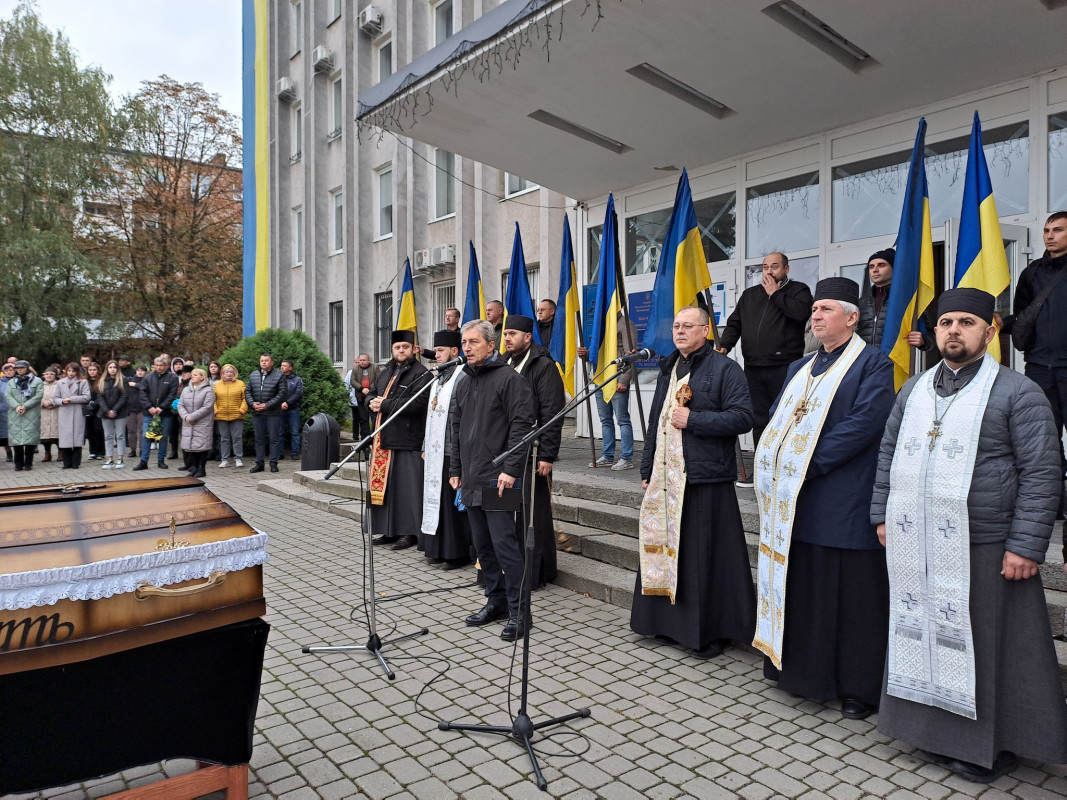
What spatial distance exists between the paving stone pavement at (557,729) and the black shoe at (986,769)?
40mm

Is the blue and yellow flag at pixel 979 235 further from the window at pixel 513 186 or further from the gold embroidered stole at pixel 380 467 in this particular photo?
the window at pixel 513 186

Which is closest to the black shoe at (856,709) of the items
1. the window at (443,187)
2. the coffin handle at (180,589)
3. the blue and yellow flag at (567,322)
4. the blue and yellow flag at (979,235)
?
the blue and yellow flag at (979,235)

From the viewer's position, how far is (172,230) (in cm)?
2822

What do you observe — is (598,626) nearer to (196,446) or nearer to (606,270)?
(606,270)

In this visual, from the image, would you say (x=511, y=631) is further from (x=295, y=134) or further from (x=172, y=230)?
(x=172, y=230)

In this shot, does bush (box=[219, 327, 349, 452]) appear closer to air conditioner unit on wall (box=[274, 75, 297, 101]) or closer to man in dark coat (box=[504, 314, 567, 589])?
man in dark coat (box=[504, 314, 567, 589])

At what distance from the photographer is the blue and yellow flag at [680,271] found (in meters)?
6.95

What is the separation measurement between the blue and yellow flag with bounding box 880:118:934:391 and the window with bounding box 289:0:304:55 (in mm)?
23341

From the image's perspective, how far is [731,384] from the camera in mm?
4445

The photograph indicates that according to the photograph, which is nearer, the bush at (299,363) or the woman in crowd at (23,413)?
the woman in crowd at (23,413)

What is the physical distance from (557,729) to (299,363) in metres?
11.7

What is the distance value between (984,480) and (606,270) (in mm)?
5074

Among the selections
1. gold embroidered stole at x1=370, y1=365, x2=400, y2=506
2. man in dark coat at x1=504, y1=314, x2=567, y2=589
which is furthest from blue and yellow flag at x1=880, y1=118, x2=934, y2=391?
gold embroidered stole at x1=370, y1=365, x2=400, y2=506

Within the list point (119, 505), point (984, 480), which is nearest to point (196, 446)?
point (119, 505)
